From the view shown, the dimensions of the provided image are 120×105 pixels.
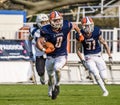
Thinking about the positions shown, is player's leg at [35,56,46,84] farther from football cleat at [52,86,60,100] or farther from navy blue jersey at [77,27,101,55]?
football cleat at [52,86,60,100]


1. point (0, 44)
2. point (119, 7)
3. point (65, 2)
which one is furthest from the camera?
point (65, 2)

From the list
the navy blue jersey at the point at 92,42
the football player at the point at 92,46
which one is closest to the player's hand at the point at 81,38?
the football player at the point at 92,46

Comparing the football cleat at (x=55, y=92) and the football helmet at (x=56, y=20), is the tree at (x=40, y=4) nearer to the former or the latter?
the football helmet at (x=56, y=20)

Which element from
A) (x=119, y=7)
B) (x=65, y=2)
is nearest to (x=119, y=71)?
(x=119, y=7)

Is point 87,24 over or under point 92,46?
over

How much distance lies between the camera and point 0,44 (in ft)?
82.0

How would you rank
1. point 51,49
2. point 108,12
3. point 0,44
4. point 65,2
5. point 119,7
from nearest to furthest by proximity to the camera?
point 51,49 < point 0,44 < point 119,7 < point 108,12 < point 65,2

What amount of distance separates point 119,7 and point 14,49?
9599 mm

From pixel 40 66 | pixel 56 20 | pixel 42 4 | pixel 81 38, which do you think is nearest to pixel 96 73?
pixel 81 38

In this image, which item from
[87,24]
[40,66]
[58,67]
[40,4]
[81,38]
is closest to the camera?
[58,67]

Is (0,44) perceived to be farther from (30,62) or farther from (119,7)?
(119,7)

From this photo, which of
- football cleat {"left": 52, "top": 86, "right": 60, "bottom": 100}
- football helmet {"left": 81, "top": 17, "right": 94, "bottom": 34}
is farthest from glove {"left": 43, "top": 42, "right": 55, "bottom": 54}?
football helmet {"left": 81, "top": 17, "right": 94, "bottom": 34}

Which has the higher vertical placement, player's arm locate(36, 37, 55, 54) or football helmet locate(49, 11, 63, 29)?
football helmet locate(49, 11, 63, 29)

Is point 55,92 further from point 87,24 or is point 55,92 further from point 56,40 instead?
point 87,24
